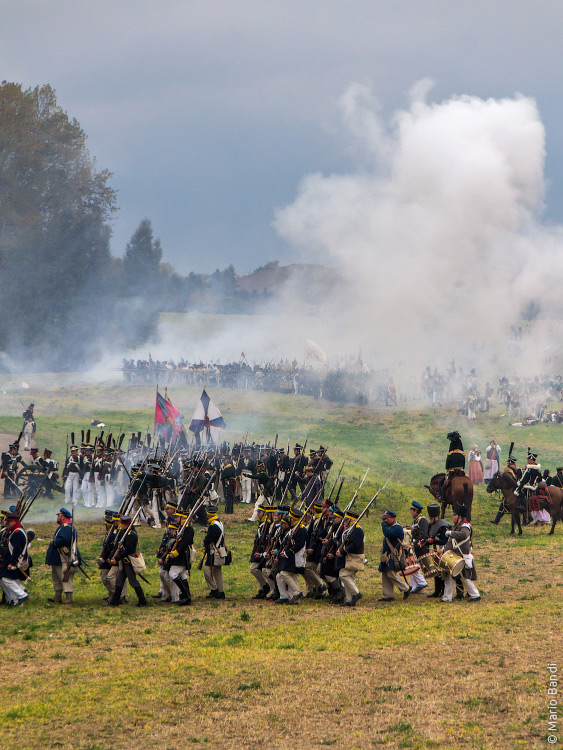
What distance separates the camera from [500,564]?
20.9 metres

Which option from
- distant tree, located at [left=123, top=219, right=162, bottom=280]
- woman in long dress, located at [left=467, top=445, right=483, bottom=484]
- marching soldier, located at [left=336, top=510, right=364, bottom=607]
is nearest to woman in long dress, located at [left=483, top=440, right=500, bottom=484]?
woman in long dress, located at [left=467, top=445, right=483, bottom=484]

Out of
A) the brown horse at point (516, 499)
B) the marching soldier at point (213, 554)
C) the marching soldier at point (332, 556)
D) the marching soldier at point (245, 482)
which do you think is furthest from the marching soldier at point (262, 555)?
the marching soldier at point (245, 482)

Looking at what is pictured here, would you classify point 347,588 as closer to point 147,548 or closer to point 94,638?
point 94,638

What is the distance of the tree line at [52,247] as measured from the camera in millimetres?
69625

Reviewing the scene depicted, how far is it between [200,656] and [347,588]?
14.5ft

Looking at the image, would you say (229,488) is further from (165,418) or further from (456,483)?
(456,483)

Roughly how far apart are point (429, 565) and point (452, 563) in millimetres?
1130

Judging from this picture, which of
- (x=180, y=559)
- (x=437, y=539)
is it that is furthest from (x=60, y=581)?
(x=437, y=539)

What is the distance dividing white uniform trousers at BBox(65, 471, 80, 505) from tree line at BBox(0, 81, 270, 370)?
146 ft

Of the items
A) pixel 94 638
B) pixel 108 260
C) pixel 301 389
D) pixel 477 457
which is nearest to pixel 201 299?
pixel 108 260

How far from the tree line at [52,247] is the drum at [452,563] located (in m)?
60.2

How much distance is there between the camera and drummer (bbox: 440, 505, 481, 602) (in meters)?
16.3

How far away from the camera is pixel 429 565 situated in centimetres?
1719

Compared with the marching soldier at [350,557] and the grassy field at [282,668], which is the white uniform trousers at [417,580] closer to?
the grassy field at [282,668]
